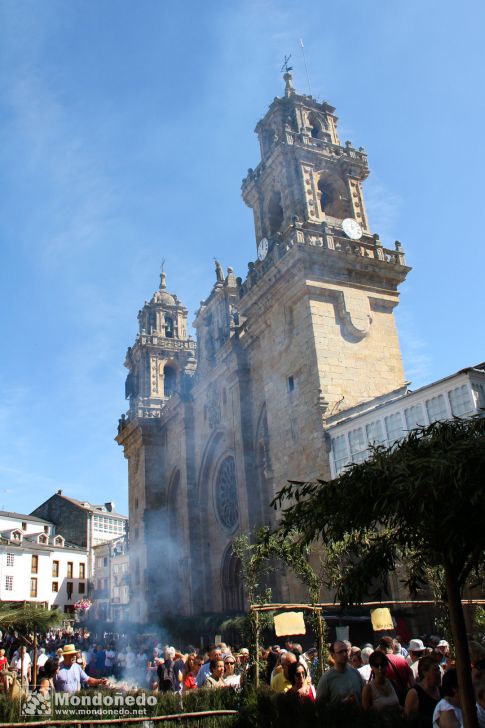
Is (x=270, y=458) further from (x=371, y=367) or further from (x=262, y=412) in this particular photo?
(x=371, y=367)

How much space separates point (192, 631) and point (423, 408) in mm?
16067

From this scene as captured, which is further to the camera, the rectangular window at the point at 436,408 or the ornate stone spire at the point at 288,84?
the ornate stone spire at the point at 288,84

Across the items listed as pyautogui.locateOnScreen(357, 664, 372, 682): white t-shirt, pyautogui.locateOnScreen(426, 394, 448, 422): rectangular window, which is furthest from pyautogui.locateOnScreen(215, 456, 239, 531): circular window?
pyautogui.locateOnScreen(357, 664, 372, 682): white t-shirt

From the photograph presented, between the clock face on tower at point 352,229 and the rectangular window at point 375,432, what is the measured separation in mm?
8785

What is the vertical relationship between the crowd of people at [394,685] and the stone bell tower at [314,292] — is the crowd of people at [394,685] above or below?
below

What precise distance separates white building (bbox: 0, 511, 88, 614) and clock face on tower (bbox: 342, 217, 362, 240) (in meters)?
37.5

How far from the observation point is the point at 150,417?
36938 mm

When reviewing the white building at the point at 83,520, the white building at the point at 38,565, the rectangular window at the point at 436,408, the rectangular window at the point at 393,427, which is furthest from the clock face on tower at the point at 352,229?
the white building at the point at 83,520

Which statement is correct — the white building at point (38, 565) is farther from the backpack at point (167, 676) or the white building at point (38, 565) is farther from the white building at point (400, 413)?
the backpack at point (167, 676)

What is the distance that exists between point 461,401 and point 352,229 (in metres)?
10.6

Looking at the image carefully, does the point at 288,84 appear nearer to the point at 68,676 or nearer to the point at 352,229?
the point at 352,229

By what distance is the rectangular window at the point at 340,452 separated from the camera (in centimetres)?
1811

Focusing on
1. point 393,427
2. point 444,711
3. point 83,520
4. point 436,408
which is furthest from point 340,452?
point 83,520

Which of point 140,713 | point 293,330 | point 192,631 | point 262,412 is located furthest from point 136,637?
point 140,713
